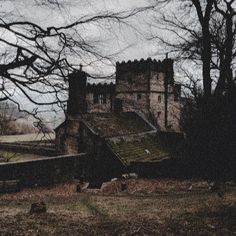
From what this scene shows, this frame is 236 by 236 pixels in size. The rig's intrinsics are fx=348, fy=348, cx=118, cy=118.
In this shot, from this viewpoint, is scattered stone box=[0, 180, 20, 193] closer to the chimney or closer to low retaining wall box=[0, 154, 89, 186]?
low retaining wall box=[0, 154, 89, 186]

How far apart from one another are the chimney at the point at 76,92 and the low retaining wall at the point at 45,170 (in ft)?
53.9

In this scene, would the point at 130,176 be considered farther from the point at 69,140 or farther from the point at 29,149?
the point at 29,149

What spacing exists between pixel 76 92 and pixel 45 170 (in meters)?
19.1

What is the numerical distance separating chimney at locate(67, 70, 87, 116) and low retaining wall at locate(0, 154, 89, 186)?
53.9ft

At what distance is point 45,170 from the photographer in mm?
25469

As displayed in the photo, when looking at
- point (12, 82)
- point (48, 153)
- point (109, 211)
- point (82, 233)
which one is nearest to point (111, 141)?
point (48, 153)

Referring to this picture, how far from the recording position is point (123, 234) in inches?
319

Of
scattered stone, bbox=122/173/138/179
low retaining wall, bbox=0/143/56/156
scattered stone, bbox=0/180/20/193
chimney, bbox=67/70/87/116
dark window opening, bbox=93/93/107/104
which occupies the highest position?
dark window opening, bbox=93/93/107/104

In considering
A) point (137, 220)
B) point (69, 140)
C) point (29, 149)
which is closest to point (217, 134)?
point (137, 220)

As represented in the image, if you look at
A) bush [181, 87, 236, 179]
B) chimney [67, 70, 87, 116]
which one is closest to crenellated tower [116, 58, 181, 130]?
bush [181, 87, 236, 179]

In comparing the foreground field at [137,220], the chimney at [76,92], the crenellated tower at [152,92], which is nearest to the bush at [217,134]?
the foreground field at [137,220]

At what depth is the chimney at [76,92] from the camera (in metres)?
7.12

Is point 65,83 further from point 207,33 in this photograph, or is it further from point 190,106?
point 190,106

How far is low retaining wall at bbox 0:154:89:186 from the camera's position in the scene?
75.6 feet
